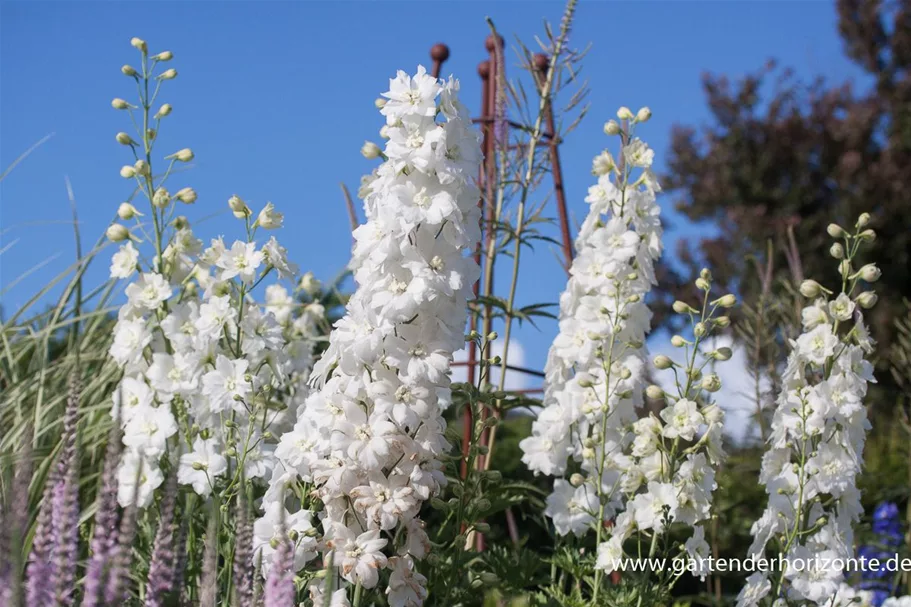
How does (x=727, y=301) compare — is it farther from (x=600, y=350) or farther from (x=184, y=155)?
(x=184, y=155)

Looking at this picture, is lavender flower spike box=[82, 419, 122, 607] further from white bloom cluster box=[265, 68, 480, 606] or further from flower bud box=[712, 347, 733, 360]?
flower bud box=[712, 347, 733, 360]

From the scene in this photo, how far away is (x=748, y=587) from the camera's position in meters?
2.91

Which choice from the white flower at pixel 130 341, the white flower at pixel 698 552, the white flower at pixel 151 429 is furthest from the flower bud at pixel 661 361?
the white flower at pixel 130 341

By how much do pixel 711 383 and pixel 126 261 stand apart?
181 centimetres

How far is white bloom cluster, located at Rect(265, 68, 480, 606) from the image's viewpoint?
2344 millimetres

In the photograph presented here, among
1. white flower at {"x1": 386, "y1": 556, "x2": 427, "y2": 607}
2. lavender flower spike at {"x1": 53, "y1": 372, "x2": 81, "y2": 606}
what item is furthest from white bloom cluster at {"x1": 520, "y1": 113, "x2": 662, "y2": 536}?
lavender flower spike at {"x1": 53, "y1": 372, "x2": 81, "y2": 606}

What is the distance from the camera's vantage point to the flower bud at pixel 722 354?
2.80 metres

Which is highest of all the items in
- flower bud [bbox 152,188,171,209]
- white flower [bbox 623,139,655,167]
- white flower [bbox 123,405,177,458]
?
white flower [bbox 623,139,655,167]

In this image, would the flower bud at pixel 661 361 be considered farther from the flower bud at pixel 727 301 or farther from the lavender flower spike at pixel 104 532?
the lavender flower spike at pixel 104 532

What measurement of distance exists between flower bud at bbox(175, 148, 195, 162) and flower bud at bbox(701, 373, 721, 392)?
67.5 inches

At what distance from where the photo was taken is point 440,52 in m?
4.85

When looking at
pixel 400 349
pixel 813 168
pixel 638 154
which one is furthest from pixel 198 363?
pixel 813 168

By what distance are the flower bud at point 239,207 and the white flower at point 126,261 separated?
36 cm

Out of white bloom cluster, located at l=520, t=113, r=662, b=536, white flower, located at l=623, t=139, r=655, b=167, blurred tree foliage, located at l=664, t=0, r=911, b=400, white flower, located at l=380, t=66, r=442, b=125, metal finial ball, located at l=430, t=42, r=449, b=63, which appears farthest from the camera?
blurred tree foliage, located at l=664, t=0, r=911, b=400
